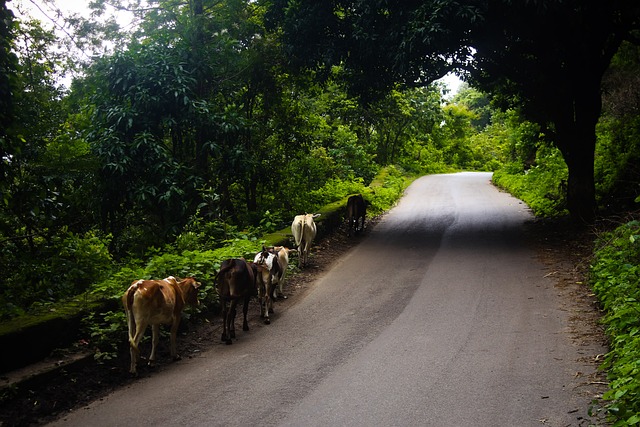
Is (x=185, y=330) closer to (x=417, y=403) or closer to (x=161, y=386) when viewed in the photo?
(x=161, y=386)

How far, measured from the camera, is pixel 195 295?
7.52 meters

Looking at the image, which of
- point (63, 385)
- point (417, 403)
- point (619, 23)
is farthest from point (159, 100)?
point (619, 23)

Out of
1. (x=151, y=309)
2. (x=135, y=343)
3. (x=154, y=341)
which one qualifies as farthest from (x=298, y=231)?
(x=135, y=343)

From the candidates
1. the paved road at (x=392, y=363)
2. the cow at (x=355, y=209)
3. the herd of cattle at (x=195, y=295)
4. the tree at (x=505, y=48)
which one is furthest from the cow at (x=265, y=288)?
the cow at (x=355, y=209)

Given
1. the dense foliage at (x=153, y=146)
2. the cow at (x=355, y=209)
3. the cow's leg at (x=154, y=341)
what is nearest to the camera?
the cow's leg at (x=154, y=341)

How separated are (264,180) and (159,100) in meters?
4.27

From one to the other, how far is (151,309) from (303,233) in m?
5.36

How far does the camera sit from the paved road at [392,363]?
5.30 m

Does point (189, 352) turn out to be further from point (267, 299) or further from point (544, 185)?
point (544, 185)

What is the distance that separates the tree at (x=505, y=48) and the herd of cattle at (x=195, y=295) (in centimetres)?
608

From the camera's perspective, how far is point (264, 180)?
1587 centimetres

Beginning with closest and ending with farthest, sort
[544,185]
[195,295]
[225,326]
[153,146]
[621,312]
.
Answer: [621,312] < [195,295] < [225,326] < [153,146] < [544,185]

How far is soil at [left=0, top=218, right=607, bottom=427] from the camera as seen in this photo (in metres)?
5.43

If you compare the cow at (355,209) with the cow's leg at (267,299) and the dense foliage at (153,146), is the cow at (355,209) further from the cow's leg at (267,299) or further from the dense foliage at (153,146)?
the cow's leg at (267,299)
